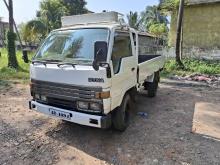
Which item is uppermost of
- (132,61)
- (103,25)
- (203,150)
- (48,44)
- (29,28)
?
(29,28)

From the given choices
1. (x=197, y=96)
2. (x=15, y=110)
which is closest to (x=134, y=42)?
(x=15, y=110)

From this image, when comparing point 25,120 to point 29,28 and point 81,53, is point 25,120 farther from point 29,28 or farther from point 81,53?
point 29,28

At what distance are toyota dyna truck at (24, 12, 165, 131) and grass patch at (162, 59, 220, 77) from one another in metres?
8.94

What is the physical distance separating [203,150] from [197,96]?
15.3 feet

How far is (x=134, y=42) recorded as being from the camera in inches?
230

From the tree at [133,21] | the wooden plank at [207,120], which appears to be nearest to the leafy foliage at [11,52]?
the tree at [133,21]

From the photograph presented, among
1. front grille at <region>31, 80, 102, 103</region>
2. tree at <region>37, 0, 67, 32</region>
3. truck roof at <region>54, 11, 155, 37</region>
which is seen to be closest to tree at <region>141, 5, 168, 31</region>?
tree at <region>37, 0, 67, 32</region>

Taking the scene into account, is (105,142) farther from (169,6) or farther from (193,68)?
(169,6)

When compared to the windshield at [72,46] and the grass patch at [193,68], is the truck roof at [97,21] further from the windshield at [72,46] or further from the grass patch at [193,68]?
the grass patch at [193,68]

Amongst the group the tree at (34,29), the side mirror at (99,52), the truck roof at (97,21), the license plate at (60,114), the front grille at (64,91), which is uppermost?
the tree at (34,29)

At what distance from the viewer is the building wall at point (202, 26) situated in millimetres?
17719

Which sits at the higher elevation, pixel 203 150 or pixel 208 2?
pixel 208 2

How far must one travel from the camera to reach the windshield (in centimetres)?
484

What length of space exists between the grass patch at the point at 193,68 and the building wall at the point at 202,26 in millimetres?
1830
